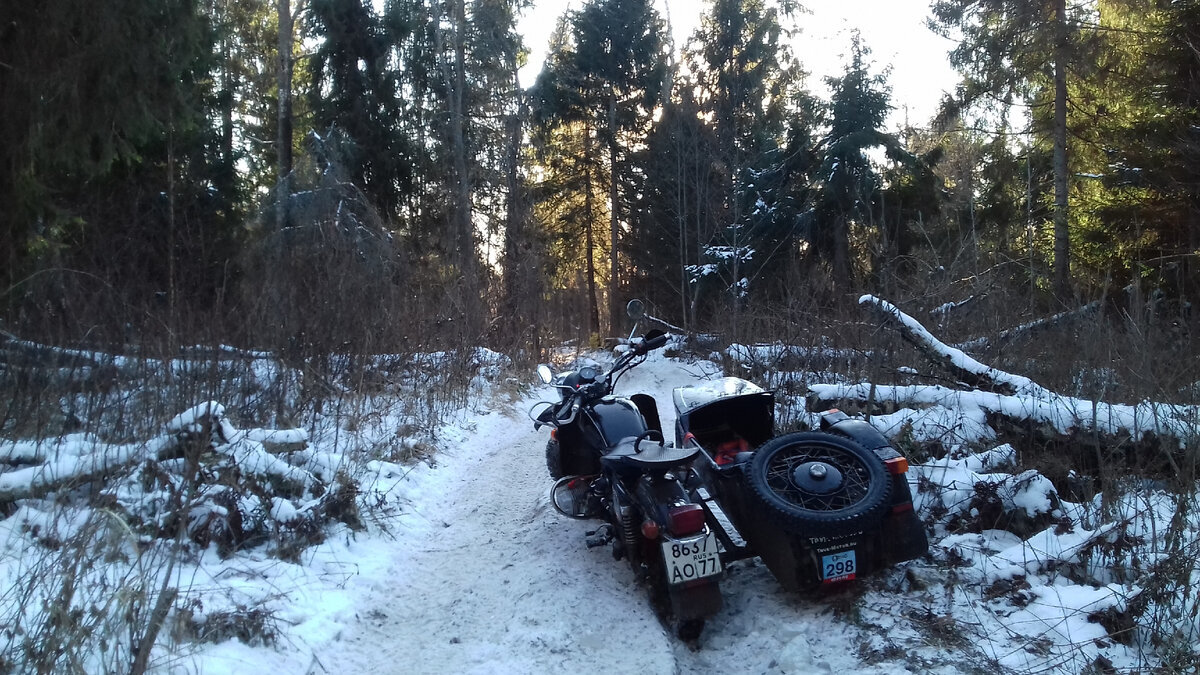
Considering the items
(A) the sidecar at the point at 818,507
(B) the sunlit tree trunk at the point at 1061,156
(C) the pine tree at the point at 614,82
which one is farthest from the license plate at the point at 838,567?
(C) the pine tree at the point at 614,82

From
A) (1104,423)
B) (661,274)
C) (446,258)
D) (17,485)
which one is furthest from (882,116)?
(17,485)

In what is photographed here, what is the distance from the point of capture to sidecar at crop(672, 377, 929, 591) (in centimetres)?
384

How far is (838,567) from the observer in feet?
12.6

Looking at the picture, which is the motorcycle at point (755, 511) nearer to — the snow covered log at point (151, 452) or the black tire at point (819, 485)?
the black tire at point (819, 485)

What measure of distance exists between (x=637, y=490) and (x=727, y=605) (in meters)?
0.81

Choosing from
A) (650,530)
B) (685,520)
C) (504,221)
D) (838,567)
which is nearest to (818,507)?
(838,567)

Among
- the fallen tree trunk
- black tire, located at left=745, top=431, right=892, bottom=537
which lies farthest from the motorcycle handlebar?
the fallen tree trunk

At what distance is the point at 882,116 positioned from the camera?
2312 cm

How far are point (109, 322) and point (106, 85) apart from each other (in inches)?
106

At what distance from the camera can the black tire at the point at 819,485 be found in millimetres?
3834

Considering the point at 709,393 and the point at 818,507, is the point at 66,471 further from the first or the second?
the point at 818,507

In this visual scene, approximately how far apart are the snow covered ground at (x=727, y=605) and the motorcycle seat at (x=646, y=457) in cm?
83

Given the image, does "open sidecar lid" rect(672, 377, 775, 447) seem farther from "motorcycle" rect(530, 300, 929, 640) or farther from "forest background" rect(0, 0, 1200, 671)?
"forest background" rect(0, 0, 1200, 671)

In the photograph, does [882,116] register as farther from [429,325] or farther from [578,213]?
[429,325]
